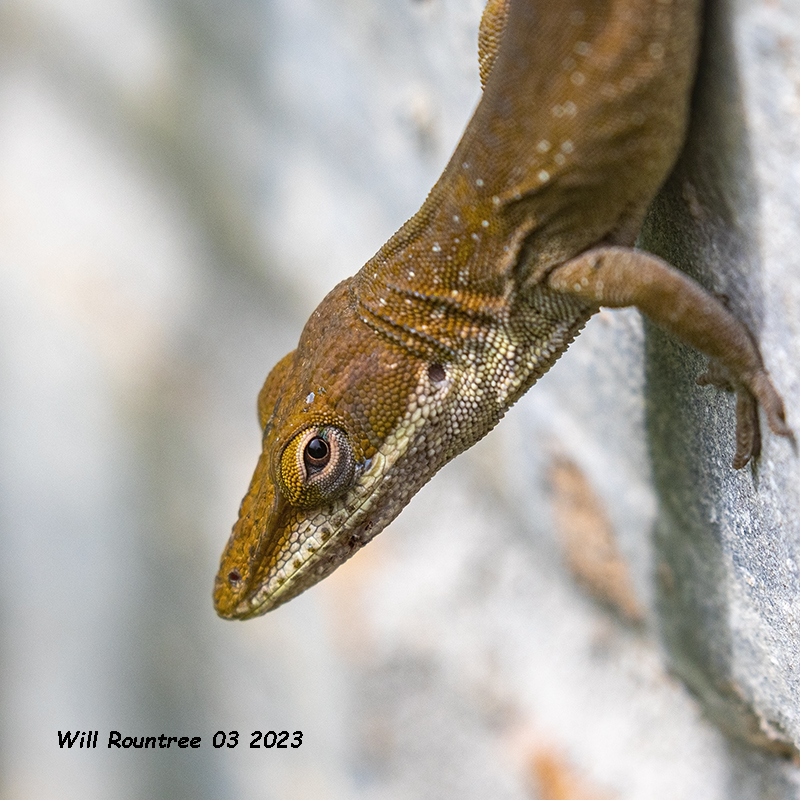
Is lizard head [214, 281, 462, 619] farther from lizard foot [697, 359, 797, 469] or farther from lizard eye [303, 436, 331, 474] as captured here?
lizard foot [697, 359, 797, 469]

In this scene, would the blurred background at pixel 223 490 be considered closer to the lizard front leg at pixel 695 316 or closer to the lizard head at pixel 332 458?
the lizard head at pixel 332 458

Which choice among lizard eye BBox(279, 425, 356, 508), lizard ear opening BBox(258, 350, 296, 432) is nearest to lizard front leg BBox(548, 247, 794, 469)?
lizard eye BBox(279, 425, 356, 508)

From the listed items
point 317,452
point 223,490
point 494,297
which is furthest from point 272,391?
point 223,490

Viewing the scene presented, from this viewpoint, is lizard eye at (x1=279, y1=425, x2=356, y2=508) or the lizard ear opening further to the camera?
the lizard ear opening

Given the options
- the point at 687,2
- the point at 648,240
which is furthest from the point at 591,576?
the point at 687,2

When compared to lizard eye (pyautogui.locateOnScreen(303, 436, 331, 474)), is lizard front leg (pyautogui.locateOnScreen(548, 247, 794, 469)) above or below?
above

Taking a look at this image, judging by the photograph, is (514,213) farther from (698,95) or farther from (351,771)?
(351,771)
